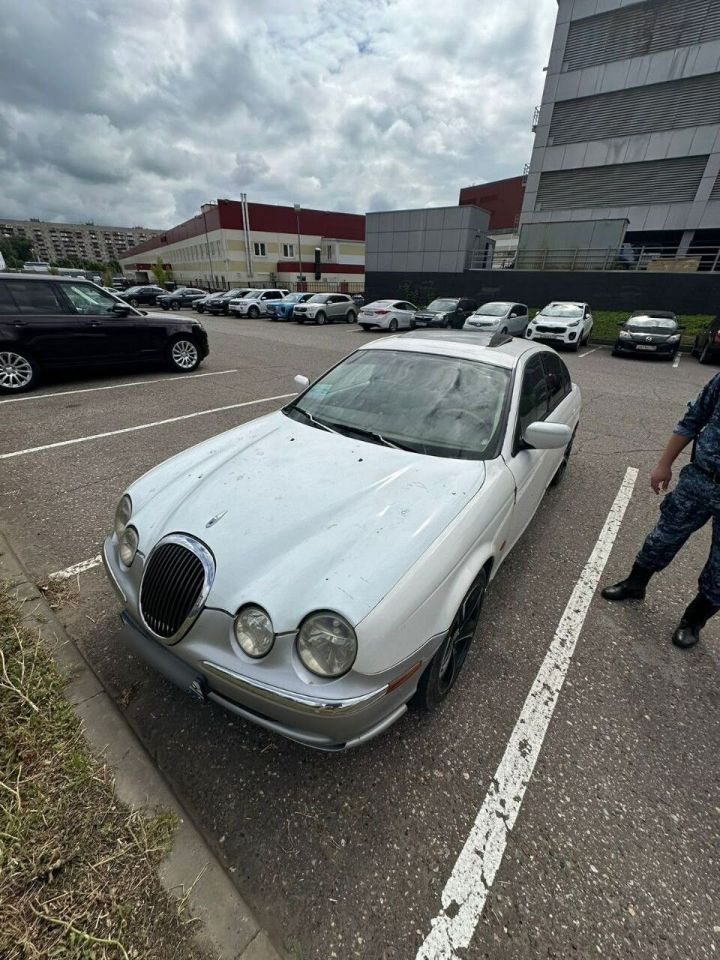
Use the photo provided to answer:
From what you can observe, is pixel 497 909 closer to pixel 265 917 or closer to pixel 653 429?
pixel 265 917

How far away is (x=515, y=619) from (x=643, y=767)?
939 mm

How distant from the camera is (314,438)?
2535 mm

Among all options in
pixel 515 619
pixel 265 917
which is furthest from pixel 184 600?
pixel 515 619

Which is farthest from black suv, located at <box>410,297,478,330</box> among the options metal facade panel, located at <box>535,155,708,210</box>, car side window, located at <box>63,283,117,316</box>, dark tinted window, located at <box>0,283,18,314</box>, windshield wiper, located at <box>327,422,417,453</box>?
windshield wiper, located at <box>327,422,417,453</box>

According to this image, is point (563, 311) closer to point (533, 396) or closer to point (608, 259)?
point (608, 259)

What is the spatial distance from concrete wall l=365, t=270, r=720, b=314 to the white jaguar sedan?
21.0 metres

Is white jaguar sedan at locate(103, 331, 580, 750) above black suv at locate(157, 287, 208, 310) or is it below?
above

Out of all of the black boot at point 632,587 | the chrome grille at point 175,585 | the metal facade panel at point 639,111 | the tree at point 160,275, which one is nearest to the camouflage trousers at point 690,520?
the black boot at point 632,587

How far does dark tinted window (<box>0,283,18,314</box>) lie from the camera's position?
6.38 metres

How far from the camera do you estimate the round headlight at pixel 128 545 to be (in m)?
1.93

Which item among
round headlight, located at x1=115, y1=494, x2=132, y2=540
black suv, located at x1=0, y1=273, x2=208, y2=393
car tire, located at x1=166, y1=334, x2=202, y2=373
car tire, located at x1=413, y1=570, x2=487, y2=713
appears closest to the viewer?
car tire, located at x1=413, y1=570, x2=487, y2=713

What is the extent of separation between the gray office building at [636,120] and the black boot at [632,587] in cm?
2379

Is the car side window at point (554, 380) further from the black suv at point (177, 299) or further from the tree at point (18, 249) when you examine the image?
the tree at point (18, 249)

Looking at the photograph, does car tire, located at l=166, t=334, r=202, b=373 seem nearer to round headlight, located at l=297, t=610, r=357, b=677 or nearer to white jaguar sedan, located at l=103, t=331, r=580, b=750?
white jaguar sedan, located at l=103, t=331, r=580, b=750
